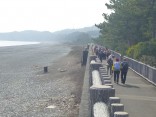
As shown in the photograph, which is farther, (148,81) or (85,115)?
(148,81)

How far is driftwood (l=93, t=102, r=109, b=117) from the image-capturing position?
744cm

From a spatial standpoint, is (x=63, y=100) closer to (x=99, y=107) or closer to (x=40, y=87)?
(x=40, y=87)

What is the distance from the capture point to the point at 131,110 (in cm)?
1234

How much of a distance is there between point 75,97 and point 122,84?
402 cm

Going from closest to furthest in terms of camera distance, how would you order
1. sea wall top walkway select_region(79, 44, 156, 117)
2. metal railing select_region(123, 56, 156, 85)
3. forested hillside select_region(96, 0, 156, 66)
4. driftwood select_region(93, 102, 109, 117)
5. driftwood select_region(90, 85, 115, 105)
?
driftwood select_region(93, 102, 109, 117)
driftwood select_region(90, 85, 115, 105)
sea wall top walkway select_region(79, 44, 156, 117)
metal railing select_region(123, 56, 156, 85)
forested hillside select_region(96, 0, 156, 66)

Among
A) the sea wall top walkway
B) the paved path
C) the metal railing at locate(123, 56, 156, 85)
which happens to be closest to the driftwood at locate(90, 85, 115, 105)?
the sea wall top walkway

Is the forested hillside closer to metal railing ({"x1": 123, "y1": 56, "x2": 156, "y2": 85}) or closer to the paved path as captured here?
metal railing ({"x1": 123, "y1": 56, "x2": 156, "y2": 85})

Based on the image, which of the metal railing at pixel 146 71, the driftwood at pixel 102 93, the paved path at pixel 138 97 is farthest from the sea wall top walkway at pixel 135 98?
the driftwood at pixel 102 93

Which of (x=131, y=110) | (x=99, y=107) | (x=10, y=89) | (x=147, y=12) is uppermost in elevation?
(x=147, y=12)

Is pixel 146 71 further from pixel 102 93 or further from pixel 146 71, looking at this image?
pixel 102 93

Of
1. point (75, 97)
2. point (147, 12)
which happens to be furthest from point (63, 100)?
point (147, 12)

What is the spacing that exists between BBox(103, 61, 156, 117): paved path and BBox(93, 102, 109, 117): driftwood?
323 centimetres

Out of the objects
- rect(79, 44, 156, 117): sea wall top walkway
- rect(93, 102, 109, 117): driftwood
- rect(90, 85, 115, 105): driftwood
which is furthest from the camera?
rect(79, 44, 156, 117): sea wall top walkway

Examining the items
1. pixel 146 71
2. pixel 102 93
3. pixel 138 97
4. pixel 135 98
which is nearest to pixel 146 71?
pixel 146 71
